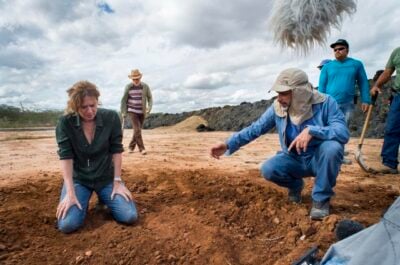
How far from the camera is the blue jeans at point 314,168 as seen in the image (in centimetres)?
282

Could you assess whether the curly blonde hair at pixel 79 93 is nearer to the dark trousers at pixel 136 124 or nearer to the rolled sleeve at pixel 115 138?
the rolled sleeve at pixel 115 138

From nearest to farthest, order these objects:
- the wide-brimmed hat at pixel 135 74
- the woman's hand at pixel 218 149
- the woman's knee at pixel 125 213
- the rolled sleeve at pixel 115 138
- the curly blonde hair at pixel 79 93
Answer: the curly blonde hair at pixel 79 93 < the woman's knee at pixel 125 213 < the woman's hand at pixel 218 149 < the rolled sleeve at pixel 115 138 < the wide-brimmed hat at pixel 135 74

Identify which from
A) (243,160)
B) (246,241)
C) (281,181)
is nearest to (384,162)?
(243,160)

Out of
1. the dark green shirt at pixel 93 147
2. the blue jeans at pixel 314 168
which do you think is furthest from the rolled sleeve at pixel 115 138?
the blue jeans at pixel 314 168

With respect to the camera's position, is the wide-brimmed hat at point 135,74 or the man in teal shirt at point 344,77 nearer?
the man in teal shirt at point 344,77

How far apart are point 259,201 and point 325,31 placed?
157cm

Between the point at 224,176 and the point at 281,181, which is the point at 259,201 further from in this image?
the point at 224,176

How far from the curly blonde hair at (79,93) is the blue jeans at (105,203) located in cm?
74

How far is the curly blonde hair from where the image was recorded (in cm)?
291

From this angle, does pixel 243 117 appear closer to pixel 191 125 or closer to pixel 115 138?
pixel 191 125

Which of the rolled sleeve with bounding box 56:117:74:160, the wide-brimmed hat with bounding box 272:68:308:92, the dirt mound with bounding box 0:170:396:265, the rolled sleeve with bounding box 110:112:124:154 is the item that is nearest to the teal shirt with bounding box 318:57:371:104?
the dirt mound with bounding box 0:170:396:265

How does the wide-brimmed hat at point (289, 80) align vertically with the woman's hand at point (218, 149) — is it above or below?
above

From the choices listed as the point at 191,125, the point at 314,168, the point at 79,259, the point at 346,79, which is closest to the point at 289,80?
the point at 314,168

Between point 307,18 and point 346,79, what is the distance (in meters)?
2.43
